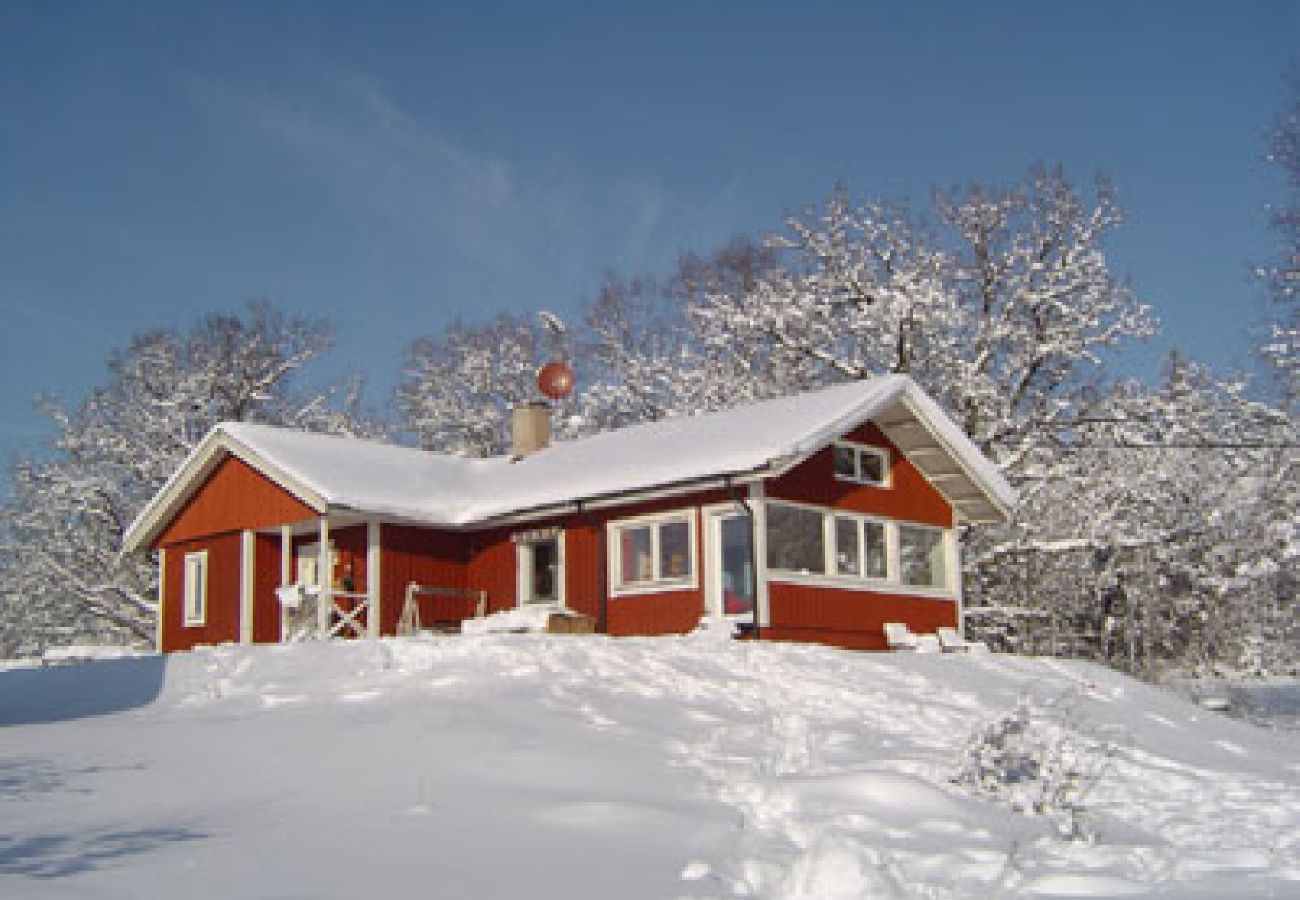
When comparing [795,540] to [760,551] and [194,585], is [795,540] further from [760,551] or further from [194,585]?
[194,585]

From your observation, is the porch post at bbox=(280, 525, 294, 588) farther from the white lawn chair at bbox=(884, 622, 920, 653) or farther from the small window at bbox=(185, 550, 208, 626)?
the white lawn chair at bbox=(884, 622, 920, 653)

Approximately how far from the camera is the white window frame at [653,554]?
1916 centimetres

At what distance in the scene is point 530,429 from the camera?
87.7 ft

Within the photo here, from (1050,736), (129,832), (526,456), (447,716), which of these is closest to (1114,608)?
(526,456)

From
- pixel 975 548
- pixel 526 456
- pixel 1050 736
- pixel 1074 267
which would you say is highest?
pixel 1074 267

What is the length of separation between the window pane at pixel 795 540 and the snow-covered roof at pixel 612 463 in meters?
1.16

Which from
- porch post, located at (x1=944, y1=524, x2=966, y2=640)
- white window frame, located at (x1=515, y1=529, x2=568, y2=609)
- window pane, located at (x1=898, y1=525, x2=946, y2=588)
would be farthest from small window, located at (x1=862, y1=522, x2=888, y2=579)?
white window frame, located at (x1=515, y1=529, x2=568, y2=609)

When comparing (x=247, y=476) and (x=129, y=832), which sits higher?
(x=247, y=476)

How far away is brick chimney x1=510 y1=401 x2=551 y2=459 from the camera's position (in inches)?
1048

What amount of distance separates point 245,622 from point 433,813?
15.8m

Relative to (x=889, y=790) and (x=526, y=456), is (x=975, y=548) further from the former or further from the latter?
(x=889, y=790)

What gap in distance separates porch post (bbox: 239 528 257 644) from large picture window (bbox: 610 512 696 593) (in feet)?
21.6

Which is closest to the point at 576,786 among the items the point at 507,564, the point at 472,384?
the point at 507,564

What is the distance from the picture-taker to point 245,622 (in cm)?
2241
